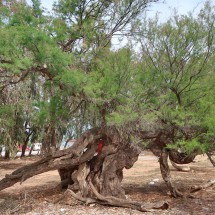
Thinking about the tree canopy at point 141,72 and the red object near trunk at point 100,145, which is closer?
the tree canopy at point 141,72

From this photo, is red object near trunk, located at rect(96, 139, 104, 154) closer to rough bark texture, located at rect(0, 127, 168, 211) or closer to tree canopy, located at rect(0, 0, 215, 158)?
rough bark texture, located at rect(0, 127, 168, 211)

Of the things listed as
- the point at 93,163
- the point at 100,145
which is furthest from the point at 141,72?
the point at 93,163

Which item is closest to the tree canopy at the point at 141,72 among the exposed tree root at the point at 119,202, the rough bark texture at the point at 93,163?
the rough bark texture at the point at 93,163

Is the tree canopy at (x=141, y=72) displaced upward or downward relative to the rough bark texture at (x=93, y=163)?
upward

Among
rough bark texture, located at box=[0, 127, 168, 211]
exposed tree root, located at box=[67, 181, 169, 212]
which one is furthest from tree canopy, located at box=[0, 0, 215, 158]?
exposed tree root, located at box=[67, 181, 169, 212]

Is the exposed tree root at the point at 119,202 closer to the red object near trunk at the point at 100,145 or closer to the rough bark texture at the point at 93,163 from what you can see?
the rough bark texture at the point at 93,163

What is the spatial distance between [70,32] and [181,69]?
2534 millimetres

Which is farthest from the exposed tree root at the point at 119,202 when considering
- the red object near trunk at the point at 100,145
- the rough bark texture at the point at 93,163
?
the red object near trunk at the point at 100,145

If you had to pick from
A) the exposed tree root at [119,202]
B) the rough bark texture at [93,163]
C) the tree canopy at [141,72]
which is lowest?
the exposed tree root at [119,202]

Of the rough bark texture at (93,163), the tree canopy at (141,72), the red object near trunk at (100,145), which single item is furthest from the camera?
the red object near trunk at (100,145)

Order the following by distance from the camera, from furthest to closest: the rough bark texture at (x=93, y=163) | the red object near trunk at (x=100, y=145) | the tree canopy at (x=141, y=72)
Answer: the red object near trunk at (x=100, y=145)
the rough bark texture at (x=93, y=163)
the tree canopy at (x=141, y=72)

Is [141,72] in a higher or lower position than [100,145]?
higher

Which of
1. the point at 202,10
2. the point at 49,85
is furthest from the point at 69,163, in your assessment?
the point at 202,10

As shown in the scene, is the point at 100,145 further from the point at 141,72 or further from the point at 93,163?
the point at 141,72
